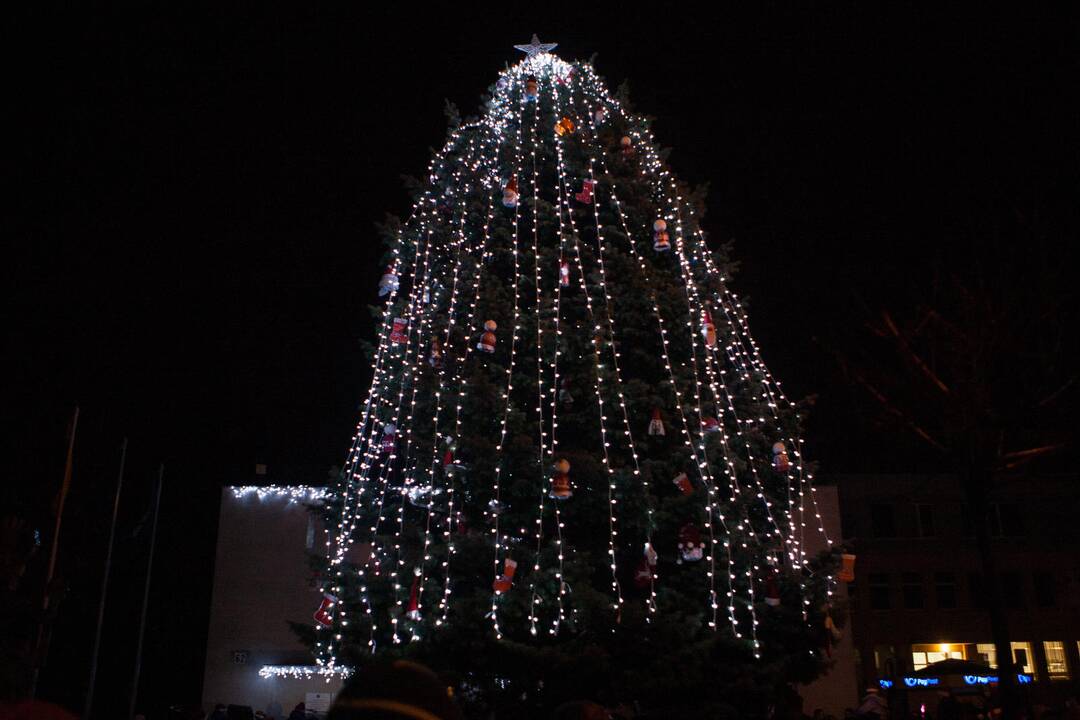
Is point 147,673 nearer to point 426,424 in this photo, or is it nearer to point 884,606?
point 426,424

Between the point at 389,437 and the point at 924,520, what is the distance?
1086 inches

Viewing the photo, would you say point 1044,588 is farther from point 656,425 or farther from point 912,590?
point 656,425

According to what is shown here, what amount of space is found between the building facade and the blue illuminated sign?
5.34 m

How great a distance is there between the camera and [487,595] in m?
9.90

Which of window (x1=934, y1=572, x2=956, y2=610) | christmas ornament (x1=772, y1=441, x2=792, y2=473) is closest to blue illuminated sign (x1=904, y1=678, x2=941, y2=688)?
window (x1=934, y1=572, x2=956, y2=610)

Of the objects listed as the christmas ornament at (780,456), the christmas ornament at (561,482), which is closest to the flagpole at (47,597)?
the christmas ornament at (561,482)

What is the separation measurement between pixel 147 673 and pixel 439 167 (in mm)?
19339

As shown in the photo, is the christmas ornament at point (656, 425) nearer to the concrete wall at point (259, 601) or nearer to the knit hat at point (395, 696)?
the knit hat at point (395, 696)

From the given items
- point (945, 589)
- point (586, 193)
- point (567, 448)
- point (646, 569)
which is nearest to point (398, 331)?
point (567, 448)

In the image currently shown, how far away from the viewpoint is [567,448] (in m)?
11.2

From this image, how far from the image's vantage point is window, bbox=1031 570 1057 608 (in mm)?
33031

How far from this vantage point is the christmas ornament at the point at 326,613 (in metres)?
10.9

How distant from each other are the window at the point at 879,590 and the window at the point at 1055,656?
5.95 metres

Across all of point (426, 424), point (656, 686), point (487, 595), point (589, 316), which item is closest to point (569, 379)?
point (589, 316)
